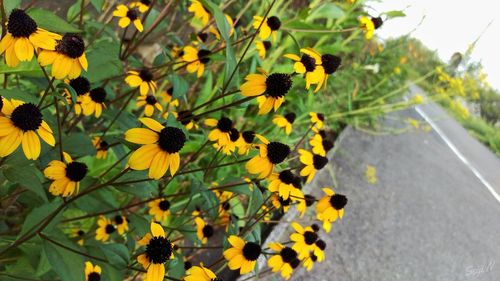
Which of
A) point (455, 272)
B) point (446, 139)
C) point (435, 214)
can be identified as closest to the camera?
point (455, 272)

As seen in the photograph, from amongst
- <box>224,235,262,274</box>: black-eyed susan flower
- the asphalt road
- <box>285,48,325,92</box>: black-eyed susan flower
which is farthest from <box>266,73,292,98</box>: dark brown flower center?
the asphalt road

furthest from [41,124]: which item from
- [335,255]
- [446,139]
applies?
[446,139]

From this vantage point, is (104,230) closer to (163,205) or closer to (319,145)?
(163,205)

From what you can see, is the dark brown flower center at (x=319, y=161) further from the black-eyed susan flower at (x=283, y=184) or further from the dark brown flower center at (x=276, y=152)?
the dark brown flower center at (x=276, y=152)

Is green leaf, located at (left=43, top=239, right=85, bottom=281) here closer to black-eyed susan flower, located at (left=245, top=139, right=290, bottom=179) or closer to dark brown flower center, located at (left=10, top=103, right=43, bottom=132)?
dark brown flower center, located at (left=10, top=103, right=43, bottom=132)

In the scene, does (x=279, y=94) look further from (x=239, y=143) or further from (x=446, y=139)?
(x=446, y=139)

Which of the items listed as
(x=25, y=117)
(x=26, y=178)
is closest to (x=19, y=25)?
(x=25, y=117)
